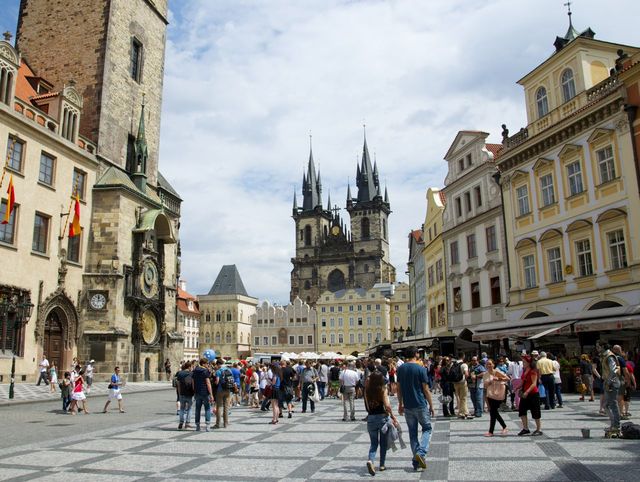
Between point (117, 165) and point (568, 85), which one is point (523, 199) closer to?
point (568, 85)

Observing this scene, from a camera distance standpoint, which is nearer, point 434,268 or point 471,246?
point 471,246

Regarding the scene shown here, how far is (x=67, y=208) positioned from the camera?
28.3m

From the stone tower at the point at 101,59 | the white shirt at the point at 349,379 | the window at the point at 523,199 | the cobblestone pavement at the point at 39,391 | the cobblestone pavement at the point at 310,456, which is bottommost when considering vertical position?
the cobblestone pavement at the point at 310,456

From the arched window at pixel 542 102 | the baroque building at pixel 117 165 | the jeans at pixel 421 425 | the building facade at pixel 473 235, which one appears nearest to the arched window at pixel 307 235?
the baroque building at pixel 117 165

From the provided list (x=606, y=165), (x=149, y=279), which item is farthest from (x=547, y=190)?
(x=149, y=279)

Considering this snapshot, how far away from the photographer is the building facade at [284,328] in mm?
100875

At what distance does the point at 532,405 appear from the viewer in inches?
A: 415

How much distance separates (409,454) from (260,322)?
313 feet

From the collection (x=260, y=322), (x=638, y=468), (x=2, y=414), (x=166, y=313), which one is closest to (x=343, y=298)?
(x=260, y=322)

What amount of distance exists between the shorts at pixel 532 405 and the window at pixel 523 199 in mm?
18060

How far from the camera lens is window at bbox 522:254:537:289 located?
26609mm

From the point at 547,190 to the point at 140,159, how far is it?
22977mm

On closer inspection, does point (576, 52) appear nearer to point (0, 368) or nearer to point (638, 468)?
point (638, 468)

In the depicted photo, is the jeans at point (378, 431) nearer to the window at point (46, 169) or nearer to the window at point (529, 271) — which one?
the window at point (529, 271)
